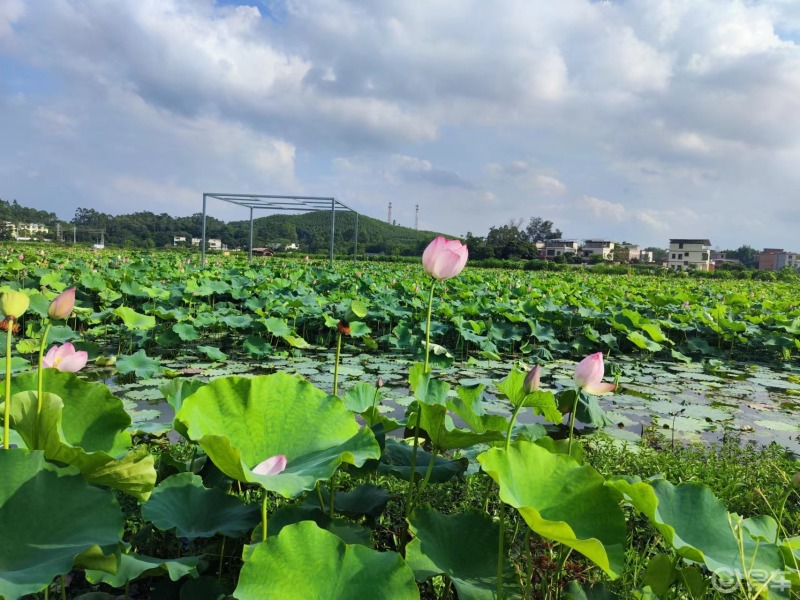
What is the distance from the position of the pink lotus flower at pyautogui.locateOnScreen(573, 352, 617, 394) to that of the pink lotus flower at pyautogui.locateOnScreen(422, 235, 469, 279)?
0.40 metres

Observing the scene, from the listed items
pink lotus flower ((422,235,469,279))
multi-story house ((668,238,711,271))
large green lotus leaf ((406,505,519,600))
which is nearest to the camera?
large green lotus leaf ((406,505,519,600))

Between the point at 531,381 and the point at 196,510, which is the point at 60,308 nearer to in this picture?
the point at 196,510

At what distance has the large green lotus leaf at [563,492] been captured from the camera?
3.08ft

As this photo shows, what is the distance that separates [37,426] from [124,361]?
8.90ft

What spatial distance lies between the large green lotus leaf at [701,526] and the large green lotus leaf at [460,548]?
30 cm

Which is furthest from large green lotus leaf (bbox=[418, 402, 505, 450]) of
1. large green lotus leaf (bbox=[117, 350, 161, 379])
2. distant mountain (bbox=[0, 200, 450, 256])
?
distant mountain (bbox=[0, 200, 450, 256])

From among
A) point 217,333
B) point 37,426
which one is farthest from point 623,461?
point 217,333

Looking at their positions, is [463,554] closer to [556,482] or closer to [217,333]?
[556,482]

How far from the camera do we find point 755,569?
0.97 meters

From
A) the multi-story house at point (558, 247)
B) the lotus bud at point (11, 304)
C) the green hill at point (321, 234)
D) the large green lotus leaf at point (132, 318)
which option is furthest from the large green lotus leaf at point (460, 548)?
the multi-story house at point (558, 247)

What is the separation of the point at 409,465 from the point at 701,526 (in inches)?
27.0

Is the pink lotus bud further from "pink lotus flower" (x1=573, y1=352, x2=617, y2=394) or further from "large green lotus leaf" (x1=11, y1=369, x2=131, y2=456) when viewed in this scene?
"pink lotus flower" (x1=573, y1=352, x2=617, y2=394)

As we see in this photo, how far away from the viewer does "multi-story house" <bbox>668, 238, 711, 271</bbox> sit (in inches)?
2355

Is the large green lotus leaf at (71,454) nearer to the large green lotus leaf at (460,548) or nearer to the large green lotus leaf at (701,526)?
the large green lotus leaf at (460,548)
